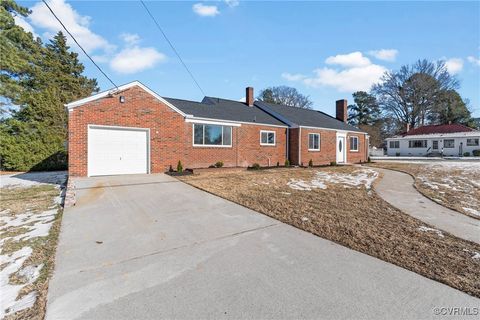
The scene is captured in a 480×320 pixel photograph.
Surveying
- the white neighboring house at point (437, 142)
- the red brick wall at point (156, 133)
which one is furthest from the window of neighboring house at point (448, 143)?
the red brick wall at point (156, 133)

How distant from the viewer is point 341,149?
22.1m

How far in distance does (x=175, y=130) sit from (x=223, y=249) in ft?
31.9

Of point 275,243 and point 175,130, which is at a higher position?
point 175,130

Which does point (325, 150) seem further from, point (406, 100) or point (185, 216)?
point (406, 100)

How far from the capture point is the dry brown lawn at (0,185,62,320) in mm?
2598

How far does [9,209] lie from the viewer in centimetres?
614

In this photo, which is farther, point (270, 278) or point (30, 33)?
point (30, 33)

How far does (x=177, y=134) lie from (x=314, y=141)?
11.2 meters

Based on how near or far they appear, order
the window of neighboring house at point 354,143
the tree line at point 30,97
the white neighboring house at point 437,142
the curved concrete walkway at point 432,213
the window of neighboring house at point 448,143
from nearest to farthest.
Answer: the curved concrete walkway at point 432,213 < the tree line at point 30,97 < the window of neighboring house at point 354,143 < the white neighboring house at point 437,142 < the window of neighboring house at point 448,143

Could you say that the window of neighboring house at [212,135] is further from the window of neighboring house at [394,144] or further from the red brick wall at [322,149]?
the window of neighboring house at [394,144]

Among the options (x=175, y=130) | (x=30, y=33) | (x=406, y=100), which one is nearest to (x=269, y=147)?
(x=175, y=130)

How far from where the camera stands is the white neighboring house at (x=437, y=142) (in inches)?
1302

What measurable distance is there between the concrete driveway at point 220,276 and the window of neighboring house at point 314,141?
48.2 ft

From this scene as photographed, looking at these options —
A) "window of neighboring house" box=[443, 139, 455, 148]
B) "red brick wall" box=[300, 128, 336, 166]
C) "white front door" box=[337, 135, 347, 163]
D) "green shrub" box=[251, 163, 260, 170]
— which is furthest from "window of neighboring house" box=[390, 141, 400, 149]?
"green shrub" box=[251, 163, 260, 170]
